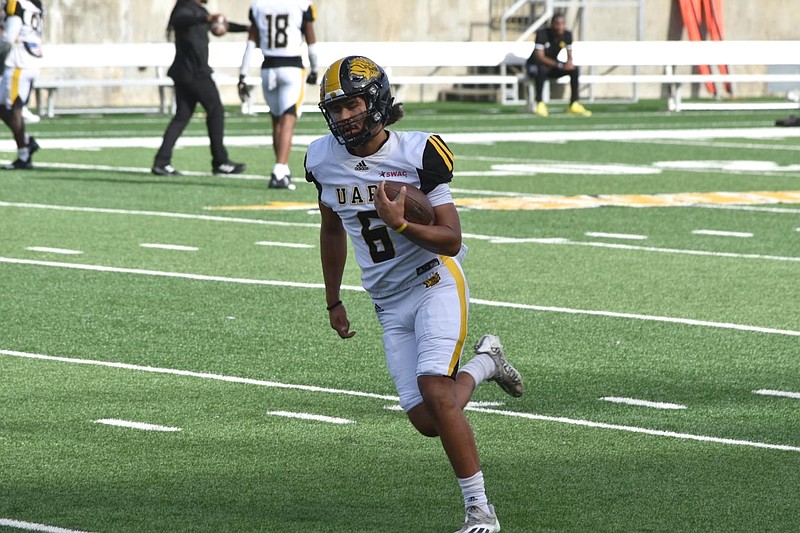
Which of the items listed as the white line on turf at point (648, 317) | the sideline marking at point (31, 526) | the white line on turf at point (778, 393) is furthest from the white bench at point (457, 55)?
the sideline marking at point (31, 526)

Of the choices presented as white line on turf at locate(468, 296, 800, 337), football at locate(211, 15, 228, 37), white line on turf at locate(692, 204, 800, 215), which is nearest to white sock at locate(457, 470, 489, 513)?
white line on turf at locate(468, 296, 800, 337)

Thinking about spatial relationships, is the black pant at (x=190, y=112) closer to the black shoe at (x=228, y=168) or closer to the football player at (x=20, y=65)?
the black shoe at (x=228, y=168)

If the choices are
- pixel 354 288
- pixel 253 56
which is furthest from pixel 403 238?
pixel 253 56

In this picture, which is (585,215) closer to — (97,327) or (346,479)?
(97,327)

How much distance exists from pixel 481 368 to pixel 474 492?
836 mm

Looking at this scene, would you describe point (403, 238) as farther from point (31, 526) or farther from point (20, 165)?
point (20, 165)

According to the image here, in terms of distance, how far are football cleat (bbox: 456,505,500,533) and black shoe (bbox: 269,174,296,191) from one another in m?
10.9

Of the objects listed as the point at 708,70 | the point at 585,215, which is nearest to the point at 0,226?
the point at 585,215

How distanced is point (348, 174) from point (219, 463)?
3.80 ft

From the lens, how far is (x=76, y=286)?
10.3 metres

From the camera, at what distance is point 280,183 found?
1595 cm

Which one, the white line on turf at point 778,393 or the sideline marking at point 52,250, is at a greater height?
the white line on turf at point 778,393

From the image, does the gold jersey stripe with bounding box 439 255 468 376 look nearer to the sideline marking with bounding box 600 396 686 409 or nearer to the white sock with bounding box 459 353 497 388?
the white sock with bounding box 459 353 497 388

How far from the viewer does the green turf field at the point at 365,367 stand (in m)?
5.59
